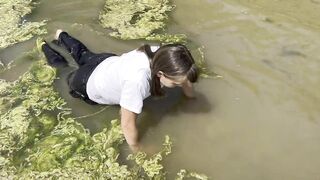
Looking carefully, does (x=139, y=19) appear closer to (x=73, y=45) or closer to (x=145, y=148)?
(x=73, y=45)

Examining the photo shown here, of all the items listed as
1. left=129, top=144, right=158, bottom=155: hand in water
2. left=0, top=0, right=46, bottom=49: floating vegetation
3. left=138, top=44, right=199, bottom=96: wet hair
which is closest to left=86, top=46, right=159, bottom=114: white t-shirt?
left=138, top=44, right=199, bottom=96: wet hair

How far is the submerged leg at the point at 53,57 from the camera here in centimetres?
388

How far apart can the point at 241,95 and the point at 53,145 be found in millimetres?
1485

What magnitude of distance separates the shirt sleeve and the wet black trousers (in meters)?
0.64

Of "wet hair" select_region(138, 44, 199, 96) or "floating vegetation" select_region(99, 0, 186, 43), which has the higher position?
"wet hair" select_region(138, 44, 199, 96)

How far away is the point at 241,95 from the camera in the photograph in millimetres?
3504

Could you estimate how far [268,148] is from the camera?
3059 mm

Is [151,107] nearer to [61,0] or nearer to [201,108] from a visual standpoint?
[201,108]

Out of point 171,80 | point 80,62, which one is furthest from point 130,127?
point 80,62

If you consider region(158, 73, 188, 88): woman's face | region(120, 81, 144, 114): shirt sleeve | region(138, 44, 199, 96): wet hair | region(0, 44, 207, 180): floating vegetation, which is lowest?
region(0, 44, 207, 180): floating vegetation

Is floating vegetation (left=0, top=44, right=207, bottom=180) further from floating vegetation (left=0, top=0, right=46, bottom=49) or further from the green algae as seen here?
the green algae

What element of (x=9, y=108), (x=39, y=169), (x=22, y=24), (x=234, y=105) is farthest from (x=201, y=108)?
(x=22, y=24)

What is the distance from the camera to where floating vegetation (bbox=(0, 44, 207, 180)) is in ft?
9.77

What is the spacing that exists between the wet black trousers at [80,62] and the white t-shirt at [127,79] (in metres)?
0.23
